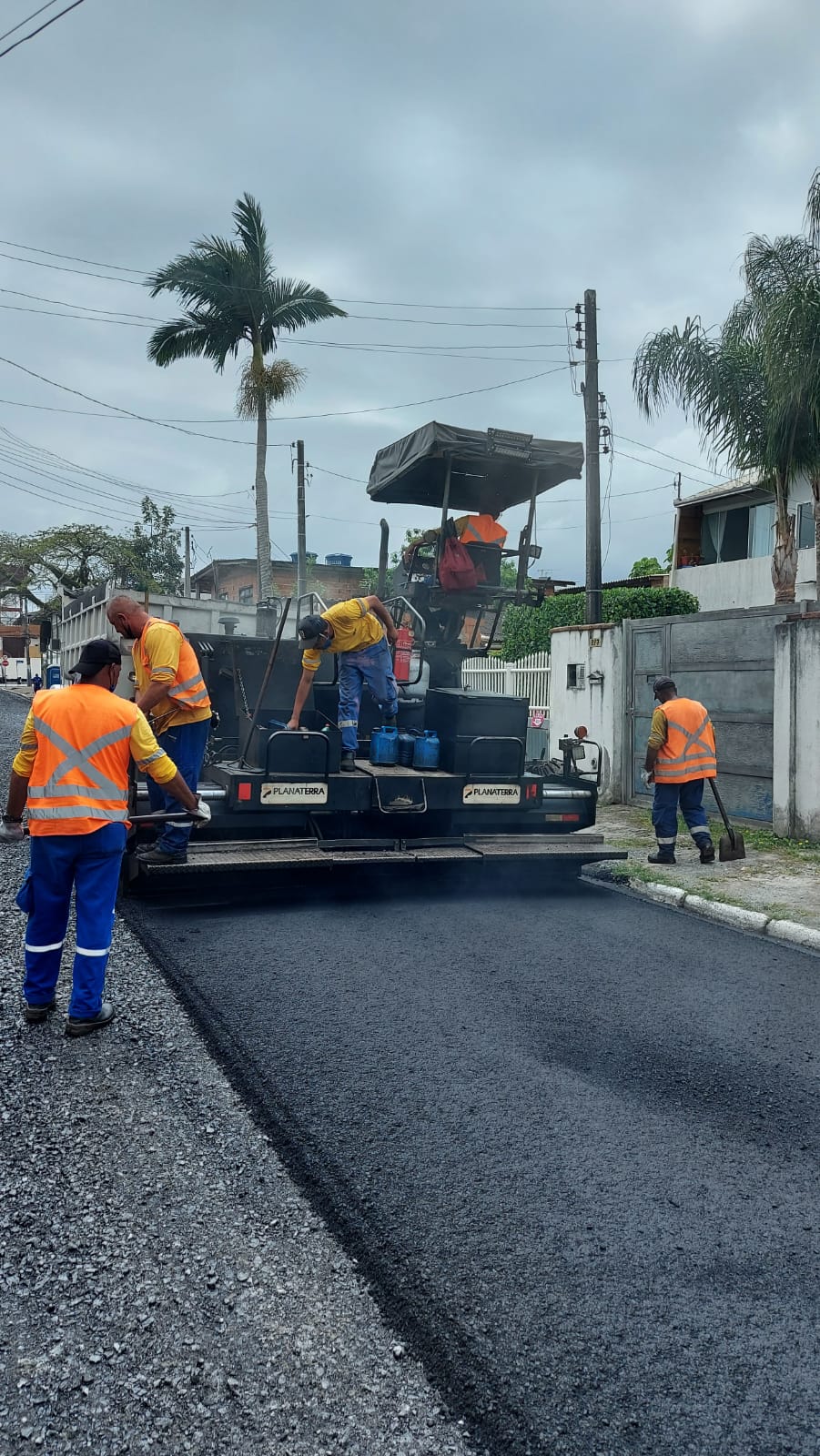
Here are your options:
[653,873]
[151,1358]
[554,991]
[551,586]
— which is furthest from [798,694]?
[551,586]

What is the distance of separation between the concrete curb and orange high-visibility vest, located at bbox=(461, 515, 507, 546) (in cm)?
287

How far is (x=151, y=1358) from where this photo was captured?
219cm

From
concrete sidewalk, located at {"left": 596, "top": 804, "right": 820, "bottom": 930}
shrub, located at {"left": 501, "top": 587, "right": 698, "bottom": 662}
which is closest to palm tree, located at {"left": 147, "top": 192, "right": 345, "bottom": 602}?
shrub, located at {"left": 501, "top": 587, "right": 698, "bottom": 662}

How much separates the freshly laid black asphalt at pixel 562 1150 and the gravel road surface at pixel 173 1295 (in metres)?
0.12

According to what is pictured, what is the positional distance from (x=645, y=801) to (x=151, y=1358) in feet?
33.3

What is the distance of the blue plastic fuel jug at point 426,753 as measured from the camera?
6988mm

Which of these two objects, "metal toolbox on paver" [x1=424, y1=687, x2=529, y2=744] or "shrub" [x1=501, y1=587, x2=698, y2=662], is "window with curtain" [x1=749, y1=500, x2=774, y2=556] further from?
"metal toolbox on paver" [x1=424, y1=687, x2=529, y2=744]

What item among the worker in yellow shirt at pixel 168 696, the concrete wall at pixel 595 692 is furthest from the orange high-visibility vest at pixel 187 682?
the concrete wall at pixel 595 692

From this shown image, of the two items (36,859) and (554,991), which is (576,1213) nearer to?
(554,991)

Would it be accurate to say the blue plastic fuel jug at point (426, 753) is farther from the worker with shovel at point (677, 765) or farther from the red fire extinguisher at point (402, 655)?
the worker with shovel at point (677, 765)

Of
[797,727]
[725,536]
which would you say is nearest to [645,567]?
[725,536]

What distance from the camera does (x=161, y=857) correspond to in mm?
5809

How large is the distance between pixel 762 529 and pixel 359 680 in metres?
17.2

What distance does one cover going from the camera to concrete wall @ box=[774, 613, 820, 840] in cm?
900
